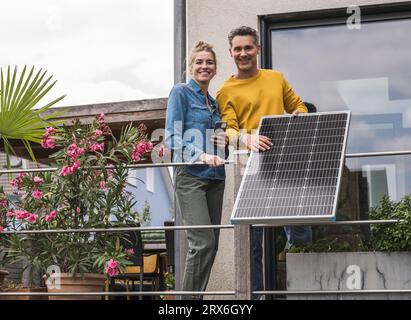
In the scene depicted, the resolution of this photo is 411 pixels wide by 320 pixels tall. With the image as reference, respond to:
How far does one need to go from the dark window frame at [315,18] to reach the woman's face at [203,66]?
1961mm

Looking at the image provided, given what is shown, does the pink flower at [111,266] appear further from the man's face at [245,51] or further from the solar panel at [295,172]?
the man's face at [245,51]

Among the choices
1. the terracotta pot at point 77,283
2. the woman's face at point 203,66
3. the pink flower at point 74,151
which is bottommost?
the terracotta pot at point 77,283

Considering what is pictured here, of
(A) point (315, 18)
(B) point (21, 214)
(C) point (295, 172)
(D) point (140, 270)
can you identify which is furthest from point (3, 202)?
(D) point (140, 270)

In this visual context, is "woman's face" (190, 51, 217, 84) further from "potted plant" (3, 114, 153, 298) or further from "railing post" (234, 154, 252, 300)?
"railing post" (234, 154, 252, 300)

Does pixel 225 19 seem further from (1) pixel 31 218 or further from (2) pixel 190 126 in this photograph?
(1) pixel 31 218

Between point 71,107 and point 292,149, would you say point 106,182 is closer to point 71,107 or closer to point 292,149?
point 292,149

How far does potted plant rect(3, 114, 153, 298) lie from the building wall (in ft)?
4.05

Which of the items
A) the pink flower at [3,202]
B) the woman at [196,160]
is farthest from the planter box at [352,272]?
the pink flower at [3,202]

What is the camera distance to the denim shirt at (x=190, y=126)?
5.43m

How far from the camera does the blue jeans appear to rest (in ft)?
19.0

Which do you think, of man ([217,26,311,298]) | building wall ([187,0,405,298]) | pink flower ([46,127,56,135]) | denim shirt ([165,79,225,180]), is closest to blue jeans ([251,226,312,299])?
man ([217,26,311,298])

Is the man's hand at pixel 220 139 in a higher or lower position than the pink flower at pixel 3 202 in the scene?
higher
